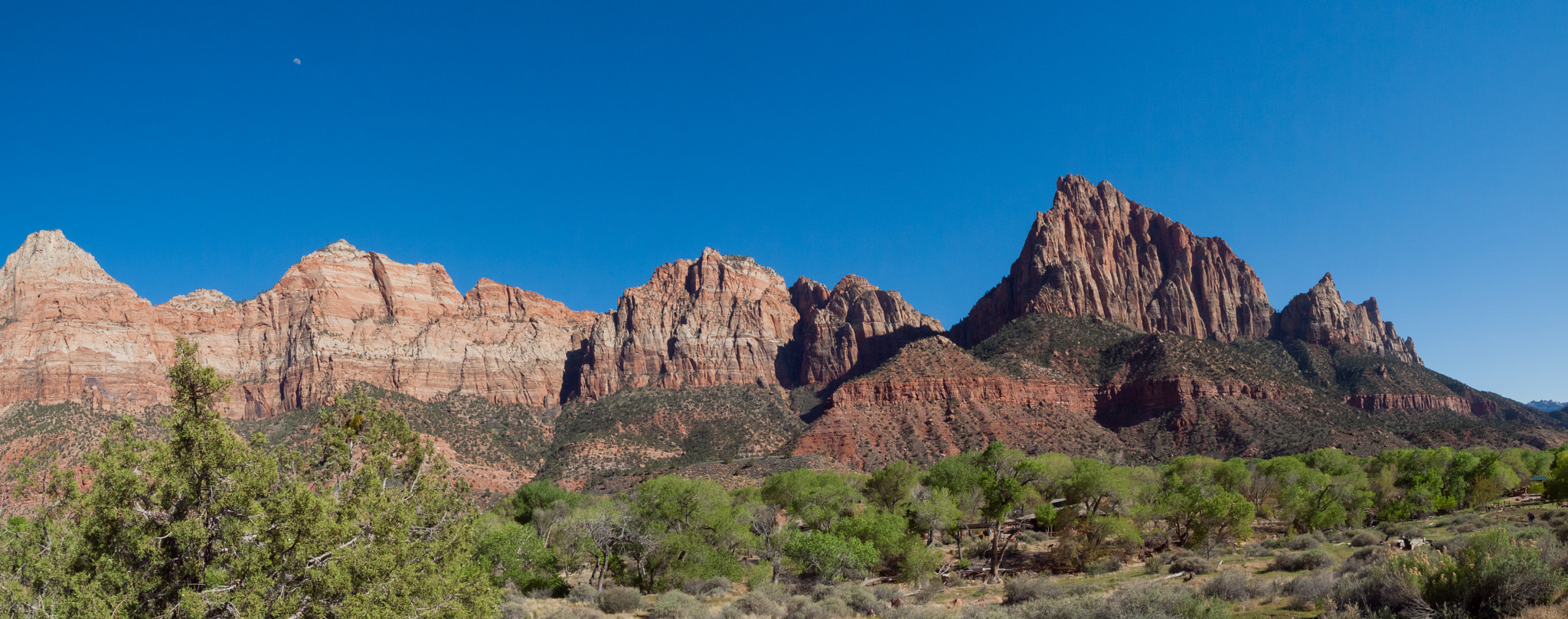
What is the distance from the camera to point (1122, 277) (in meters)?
147

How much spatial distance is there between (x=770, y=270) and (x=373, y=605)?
614 feet

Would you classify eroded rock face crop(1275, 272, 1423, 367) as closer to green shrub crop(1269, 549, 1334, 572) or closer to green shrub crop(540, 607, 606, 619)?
green shrub crop(1269, 549, 1334, 572)

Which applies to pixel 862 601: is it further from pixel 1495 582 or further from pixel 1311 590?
pixel 1495 582

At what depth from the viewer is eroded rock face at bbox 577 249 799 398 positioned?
151000mm

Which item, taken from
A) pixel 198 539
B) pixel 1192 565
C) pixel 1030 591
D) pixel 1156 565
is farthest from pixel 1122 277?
pixel 198 539

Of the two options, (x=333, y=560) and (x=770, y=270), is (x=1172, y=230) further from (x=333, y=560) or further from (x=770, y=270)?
(x=333, y=560)

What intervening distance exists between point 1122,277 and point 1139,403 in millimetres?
55402

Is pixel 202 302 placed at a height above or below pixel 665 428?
above

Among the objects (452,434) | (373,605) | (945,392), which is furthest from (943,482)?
(452,434)

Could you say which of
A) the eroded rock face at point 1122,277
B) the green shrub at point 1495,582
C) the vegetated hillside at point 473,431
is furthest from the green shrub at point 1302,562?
the eroded rock face at point 1122,277

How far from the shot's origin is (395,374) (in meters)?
128

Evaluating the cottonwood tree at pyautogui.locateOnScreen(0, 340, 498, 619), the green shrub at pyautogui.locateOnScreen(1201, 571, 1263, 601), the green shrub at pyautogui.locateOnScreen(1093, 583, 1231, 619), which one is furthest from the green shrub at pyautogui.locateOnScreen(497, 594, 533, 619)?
the green shrub at pyautogui.locateOnScreen(1201, 571, 1263, 601)

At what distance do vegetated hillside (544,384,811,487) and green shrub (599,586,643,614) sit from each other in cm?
6347

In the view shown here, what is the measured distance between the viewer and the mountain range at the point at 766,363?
93.4 m
